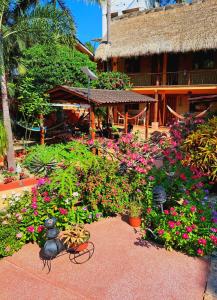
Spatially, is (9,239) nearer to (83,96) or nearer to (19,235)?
(19,235)

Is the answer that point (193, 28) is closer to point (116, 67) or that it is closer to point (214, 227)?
point (116, 67)

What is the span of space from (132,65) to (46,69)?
8724 millimetres

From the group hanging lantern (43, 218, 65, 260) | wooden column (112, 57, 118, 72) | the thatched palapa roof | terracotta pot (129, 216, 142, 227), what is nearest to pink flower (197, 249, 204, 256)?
terracotta pot (129, 216, 142, 227)

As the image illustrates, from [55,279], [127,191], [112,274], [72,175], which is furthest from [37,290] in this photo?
[127,191]

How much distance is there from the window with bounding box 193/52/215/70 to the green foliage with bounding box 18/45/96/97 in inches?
310

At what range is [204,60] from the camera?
1590cm

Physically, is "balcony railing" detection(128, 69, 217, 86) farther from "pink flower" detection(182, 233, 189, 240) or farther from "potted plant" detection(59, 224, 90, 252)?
"potted plant" detection(59, 224, 90, 252)

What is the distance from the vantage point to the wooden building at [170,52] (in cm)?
1419

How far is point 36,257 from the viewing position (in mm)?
3834

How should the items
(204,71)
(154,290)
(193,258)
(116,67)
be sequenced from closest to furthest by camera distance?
(154,290)
(193,258)
(204,71)
(116,67)

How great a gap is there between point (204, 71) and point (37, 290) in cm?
1411

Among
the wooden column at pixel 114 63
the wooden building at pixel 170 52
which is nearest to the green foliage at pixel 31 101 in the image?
the wooden building at pixel 170 52

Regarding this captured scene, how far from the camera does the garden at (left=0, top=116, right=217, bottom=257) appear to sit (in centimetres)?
386

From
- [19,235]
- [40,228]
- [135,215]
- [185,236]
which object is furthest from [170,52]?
[19,235]
